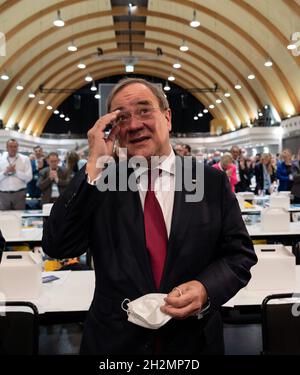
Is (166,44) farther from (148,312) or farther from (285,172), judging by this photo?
(148,312)

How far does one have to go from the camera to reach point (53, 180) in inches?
260

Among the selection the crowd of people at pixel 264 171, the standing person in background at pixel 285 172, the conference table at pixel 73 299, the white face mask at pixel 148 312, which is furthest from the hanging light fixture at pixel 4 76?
the white face mask at pixel 148 312

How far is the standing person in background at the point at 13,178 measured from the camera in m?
7.00

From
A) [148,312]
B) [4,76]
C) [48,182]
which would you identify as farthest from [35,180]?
[4,76]

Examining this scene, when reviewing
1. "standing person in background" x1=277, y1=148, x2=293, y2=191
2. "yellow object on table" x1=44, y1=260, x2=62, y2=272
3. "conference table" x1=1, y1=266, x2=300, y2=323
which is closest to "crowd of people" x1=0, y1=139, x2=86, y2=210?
"yellow object on table" x1=44, y1=260, x2=62, y2=272

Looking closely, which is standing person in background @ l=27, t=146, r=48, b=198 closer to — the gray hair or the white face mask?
the gray hair

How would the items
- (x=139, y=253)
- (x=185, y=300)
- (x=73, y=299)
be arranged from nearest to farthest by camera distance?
(x=185, y=300), (x=139, y=253), (x=73, y=299)

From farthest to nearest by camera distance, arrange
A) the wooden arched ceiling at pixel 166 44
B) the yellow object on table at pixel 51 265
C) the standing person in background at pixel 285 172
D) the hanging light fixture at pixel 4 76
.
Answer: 1. the hanging light fixture at pixel 4 76
2. the wooden arched ceiling at pixel 166 44
3. the standing person in background at pixel 285 172
4. the yellow object on table at pixel 51 265

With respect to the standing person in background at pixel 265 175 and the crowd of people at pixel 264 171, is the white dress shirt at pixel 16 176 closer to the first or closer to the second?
the crowd of people at pixel 264 171

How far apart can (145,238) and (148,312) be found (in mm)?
238

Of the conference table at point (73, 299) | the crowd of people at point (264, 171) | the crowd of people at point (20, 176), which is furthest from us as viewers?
the crowd of people at point (264, 171)

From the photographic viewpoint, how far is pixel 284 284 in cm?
243

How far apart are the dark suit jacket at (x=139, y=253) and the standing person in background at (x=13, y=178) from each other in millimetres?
6071
